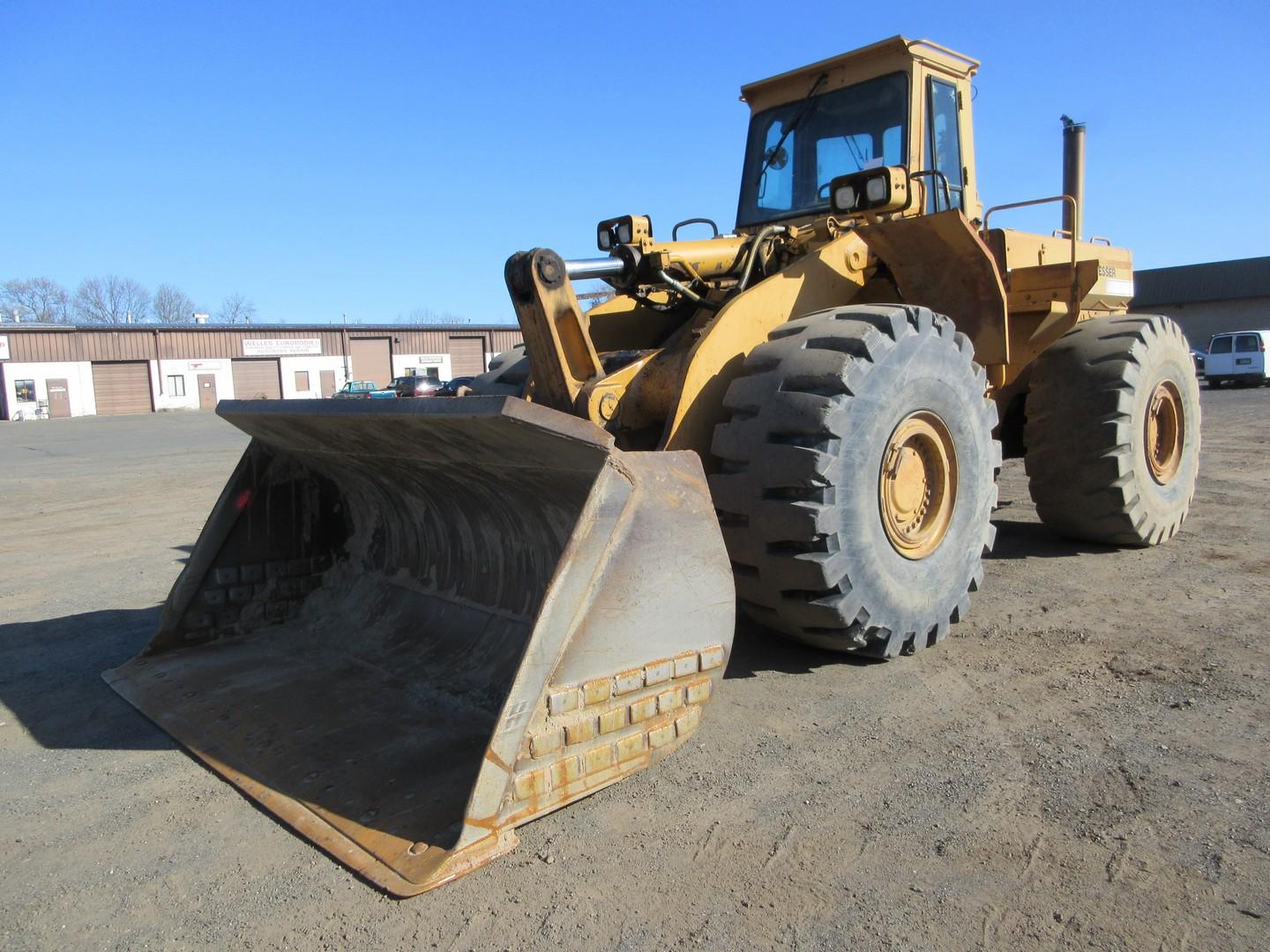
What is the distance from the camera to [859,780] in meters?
3.04

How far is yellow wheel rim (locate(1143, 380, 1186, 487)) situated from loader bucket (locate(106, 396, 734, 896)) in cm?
474

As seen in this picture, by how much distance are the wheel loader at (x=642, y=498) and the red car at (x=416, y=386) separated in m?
27.6

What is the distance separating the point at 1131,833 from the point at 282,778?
103 inches

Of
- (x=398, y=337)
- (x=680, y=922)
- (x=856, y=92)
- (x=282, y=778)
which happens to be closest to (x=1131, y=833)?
(x=680, y=922)

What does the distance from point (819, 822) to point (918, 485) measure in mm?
1982

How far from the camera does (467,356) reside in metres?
55.3

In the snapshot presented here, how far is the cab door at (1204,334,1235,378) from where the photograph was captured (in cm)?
3036

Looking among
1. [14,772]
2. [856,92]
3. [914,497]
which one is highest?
[856,92]

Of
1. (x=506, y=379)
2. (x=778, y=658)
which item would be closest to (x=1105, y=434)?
(x=778, y=658)

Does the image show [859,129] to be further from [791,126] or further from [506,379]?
[506,379]

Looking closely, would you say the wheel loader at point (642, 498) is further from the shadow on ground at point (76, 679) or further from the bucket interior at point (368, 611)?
the shadow on ground at point (76, 679)

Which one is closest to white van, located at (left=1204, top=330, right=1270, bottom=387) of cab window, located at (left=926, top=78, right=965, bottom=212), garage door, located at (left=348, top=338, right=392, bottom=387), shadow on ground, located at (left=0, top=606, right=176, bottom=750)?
cab window, located at (left=926, top=78, right=965, bottom=212)

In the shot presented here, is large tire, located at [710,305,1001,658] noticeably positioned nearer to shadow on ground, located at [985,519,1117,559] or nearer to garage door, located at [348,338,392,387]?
shadow on ground, located at [985,519,1117,559]

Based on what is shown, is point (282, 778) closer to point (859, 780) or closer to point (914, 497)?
point (859, 780)
